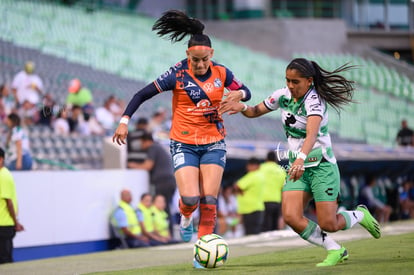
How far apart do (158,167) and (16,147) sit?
8.96 feet

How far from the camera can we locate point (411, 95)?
36.8m

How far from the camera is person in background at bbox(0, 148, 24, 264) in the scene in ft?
41.7

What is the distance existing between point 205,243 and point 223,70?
68.2 inches

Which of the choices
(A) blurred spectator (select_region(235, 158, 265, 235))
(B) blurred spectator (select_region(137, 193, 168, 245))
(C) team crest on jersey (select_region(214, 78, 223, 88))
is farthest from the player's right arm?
(A) blurred spectator (select_region(235, 158, 265, 235))

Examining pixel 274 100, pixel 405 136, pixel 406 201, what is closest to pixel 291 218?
pixel 274 100

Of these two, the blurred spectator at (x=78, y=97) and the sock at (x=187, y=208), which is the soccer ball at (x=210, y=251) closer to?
the sock at (x=187, y=208)

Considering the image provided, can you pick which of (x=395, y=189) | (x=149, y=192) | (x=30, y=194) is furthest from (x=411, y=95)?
(x=30, y=194)

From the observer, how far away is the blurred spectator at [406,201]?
88.0 feet

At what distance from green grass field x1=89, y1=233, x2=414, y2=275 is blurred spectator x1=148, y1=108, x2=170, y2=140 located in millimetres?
7553

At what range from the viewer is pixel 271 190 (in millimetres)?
17516

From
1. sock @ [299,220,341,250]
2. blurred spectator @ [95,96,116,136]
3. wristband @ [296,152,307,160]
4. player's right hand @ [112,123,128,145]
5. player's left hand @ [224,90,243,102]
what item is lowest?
sock @ [299,220,341,250]

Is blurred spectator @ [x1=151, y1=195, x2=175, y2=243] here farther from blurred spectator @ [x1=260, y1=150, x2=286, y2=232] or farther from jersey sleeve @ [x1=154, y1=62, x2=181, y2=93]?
jersey sleeve @ [x1=154, y1=62, x2=181, y2=93]

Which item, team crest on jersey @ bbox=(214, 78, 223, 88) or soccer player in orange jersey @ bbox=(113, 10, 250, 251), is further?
team crest on jersey @ bbox=(214, 78, 223, 88)

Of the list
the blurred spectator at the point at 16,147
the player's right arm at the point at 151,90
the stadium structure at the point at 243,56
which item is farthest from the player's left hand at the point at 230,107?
the blurred spectator at the point at 16,147
